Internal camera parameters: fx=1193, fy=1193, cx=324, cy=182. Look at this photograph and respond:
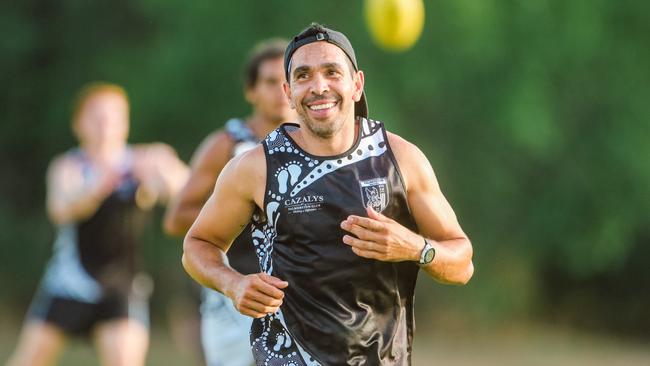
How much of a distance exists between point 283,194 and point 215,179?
1762mm

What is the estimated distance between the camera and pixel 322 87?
12.8 ft

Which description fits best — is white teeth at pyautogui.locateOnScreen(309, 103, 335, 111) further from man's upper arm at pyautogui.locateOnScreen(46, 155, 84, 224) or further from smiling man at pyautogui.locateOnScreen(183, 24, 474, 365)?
man's upper arm at pyautogui.locateOnScreen(46, 155, 84, 224)

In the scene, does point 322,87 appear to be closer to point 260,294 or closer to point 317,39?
point 317,39

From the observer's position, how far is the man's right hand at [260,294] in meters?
3.73

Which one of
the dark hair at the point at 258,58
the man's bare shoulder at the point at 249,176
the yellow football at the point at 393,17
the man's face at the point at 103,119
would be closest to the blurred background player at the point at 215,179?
the dark hair at the point at 258,58

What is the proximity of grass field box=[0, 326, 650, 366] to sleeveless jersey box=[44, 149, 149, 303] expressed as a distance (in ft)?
14.4

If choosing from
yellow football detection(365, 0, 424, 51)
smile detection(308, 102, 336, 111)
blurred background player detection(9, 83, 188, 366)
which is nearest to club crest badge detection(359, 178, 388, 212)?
smile detection(308, 102, 336, 111)

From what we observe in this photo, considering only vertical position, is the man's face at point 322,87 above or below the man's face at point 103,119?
below

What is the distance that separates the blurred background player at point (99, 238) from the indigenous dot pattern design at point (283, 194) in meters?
3.27

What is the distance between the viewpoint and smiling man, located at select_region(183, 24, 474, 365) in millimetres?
3926

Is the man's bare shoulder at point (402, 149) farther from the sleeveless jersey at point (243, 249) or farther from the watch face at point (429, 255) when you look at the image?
the sleeveless jersey at point (243, 249)

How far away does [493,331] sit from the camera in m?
14.7

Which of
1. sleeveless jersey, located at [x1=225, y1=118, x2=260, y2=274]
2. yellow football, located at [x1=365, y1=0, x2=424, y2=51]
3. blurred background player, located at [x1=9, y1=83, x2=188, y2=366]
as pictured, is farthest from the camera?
yellow football, located at [x1=365, y1=0, x2=424, y2=51]

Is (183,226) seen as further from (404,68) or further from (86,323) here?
(404,68)
